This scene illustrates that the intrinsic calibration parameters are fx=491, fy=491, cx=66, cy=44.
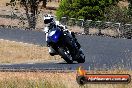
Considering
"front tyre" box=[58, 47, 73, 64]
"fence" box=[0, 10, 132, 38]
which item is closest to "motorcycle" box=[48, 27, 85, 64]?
"front tyre" box=[58, 47, 73, 64]

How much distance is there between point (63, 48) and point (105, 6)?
122 ft

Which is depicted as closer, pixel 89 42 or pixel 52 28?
pixel 52 28

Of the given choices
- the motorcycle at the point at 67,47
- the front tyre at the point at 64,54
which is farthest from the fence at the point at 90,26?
the motorcycle at the point at 67,47

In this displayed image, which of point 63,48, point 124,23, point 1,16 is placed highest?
point 63,48

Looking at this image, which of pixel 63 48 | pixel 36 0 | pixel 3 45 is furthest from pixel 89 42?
pixel 63 48

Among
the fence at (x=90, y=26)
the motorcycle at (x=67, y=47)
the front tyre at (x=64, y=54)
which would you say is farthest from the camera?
the fence at (x=90, y=26)

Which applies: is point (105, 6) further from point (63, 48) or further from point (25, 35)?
point (63, 48)

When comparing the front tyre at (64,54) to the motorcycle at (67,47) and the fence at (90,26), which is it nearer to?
the motorcycle at (67,47)

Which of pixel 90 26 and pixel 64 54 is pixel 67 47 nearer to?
pixel 64 54

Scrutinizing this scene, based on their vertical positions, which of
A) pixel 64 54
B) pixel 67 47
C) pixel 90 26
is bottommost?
pixel 90 26

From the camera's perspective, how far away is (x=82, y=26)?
5112 centimetres

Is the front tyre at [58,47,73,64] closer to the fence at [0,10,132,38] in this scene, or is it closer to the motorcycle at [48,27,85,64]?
the motorcycle at [48,27,85,64]

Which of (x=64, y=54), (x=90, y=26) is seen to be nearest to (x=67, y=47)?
(x=64, y=54)

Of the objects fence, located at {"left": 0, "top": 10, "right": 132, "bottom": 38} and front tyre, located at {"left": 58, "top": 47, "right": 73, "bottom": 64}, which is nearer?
front tyre, located at {"left": 58, "top": 47, "right": 73, "bottom": 64}
